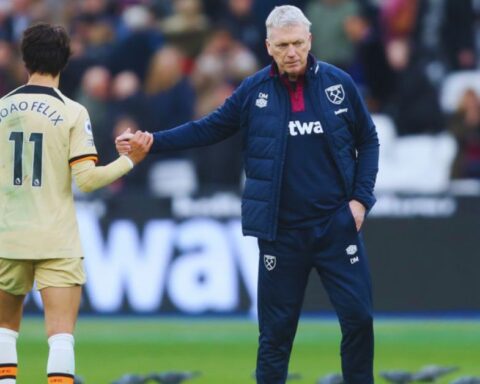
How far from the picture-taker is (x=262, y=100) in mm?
8680

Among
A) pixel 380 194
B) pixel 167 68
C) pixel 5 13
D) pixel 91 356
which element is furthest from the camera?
pixel 5 13

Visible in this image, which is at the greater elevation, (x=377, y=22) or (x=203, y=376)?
(x=377, y=22)

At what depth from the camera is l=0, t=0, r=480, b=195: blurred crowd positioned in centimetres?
1611

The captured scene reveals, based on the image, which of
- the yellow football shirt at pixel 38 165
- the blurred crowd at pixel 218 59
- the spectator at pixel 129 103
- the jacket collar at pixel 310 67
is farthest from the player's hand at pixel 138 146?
the spectator at pixel 129 103

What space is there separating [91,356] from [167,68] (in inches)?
200

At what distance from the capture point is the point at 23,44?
827 centimetres

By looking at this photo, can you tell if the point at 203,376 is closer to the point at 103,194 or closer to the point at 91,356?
the point at 91,356

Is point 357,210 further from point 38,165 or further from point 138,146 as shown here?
point 38,165

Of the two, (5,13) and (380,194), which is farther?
(5,13)

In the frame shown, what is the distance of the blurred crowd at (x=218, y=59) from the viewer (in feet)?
52.9

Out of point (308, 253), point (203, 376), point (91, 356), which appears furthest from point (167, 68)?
point (308, 253)

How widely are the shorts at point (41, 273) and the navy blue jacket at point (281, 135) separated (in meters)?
1.10

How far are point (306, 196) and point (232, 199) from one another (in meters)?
6.33

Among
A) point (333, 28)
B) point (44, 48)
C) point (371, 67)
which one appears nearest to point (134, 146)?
point (44, 48)
